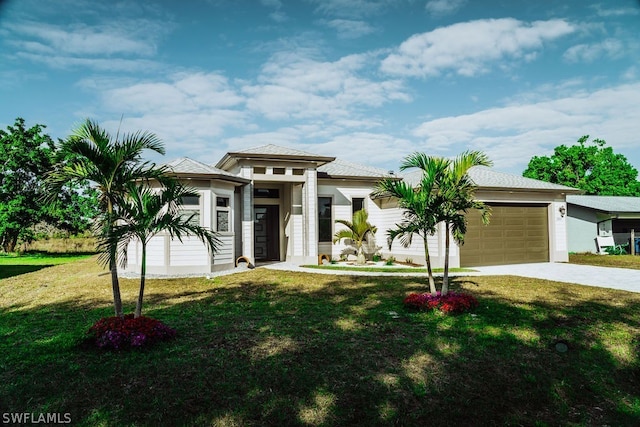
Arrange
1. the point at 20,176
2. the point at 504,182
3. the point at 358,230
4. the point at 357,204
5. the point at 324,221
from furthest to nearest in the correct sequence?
the point at 20,176, the point at 357,204, the point at 324,221, the point at 504,182, the point at 358,230

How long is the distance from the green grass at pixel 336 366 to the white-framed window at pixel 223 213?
18.9ft

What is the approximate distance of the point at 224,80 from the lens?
12859 mm

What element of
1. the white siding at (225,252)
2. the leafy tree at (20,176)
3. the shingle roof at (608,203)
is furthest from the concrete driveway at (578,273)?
the leafy tree at (20,176)

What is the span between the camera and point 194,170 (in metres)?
12.8

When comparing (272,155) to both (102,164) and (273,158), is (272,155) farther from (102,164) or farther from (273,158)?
(102,164)

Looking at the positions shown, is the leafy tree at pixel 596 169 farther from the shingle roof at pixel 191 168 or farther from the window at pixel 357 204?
the shingle roof at pixel 191 168

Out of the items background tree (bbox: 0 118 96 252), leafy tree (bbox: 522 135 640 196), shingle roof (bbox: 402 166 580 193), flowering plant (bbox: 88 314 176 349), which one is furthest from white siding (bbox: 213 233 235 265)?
leafy tree (bbox: 522 135 640 196)

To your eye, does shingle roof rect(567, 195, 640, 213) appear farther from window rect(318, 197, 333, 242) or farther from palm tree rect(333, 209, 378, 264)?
window rect(318, 197, 333, 242)

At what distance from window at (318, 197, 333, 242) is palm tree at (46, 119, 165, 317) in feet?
37.4

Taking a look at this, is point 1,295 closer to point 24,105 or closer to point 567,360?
point 24,105

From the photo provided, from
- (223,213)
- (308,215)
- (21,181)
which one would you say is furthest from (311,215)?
(21,181)

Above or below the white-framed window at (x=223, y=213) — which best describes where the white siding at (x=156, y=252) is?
below

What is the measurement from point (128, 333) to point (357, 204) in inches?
522

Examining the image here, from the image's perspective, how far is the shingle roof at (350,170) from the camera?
667 inches
